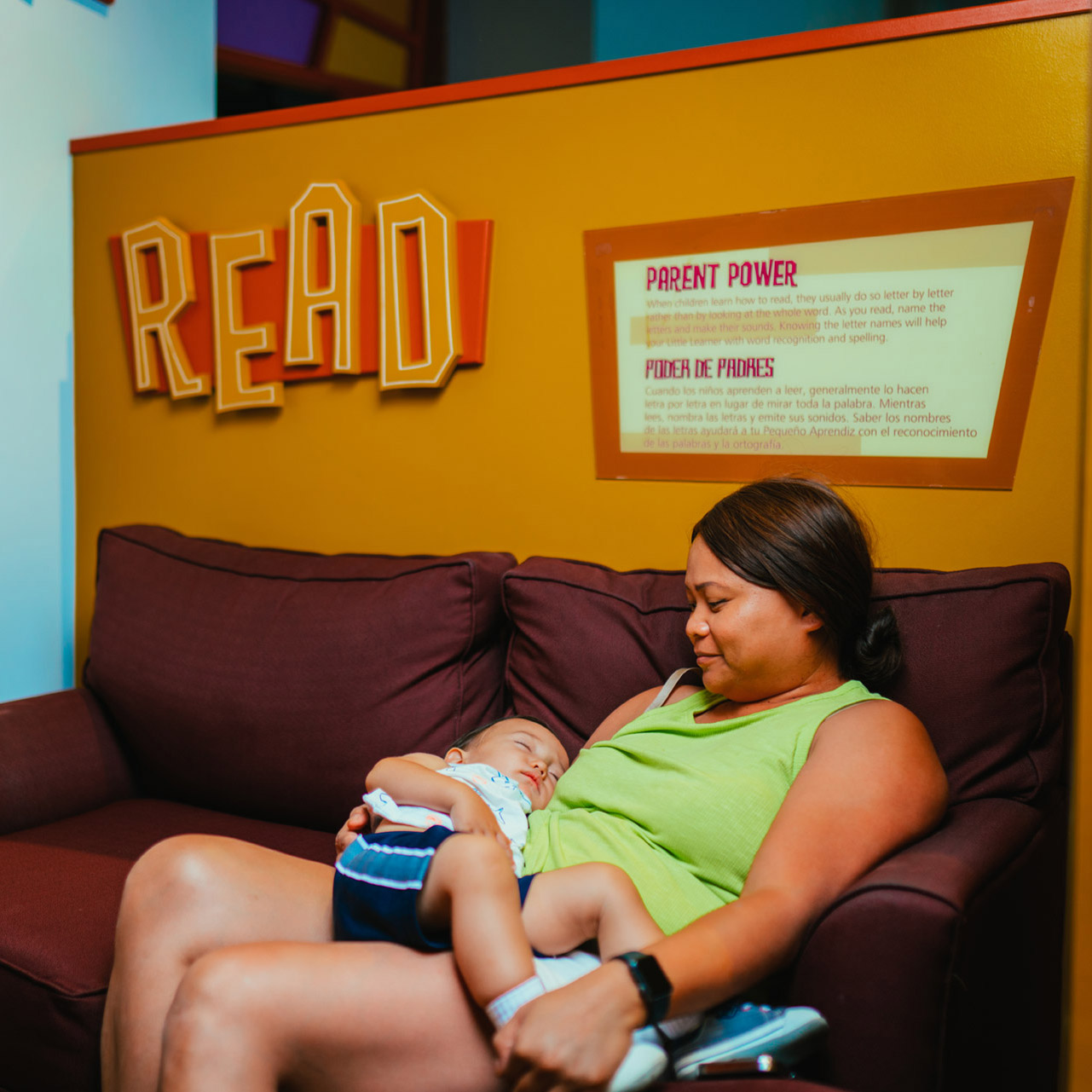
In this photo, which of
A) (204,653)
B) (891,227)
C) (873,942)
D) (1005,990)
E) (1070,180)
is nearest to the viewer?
(873,942)

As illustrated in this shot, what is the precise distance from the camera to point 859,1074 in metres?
1.09

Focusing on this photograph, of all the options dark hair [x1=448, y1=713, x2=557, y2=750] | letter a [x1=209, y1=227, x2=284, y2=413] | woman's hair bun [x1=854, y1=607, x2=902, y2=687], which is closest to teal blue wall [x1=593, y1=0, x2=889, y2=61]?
letter a [x1=209, y1=227, x2=284, y2=413]

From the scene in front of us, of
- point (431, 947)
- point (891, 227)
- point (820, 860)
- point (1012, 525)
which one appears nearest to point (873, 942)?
point (820, 860)

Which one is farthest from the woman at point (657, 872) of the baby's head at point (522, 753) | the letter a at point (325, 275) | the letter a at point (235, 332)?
the letter a at point (235, 332)

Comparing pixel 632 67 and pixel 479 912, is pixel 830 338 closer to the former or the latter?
pixel 632 67

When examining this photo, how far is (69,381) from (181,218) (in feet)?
1.91

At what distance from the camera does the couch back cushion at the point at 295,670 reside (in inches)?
76.9

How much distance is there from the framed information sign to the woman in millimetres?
475

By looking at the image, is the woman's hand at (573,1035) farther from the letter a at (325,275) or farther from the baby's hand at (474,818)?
the letter a at (325,275)

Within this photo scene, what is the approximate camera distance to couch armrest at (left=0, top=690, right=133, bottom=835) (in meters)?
2.04

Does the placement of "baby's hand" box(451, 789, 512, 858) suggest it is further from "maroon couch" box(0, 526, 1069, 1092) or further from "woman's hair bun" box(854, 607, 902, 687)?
"woman's hair bun" box(854, 607, 902, 687)

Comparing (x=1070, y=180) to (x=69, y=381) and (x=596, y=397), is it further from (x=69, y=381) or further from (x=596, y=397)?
(x=69, y=381)

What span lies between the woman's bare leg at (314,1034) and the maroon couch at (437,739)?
1.17 ft

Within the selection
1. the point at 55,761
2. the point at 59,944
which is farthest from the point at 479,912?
the point at 55,761
